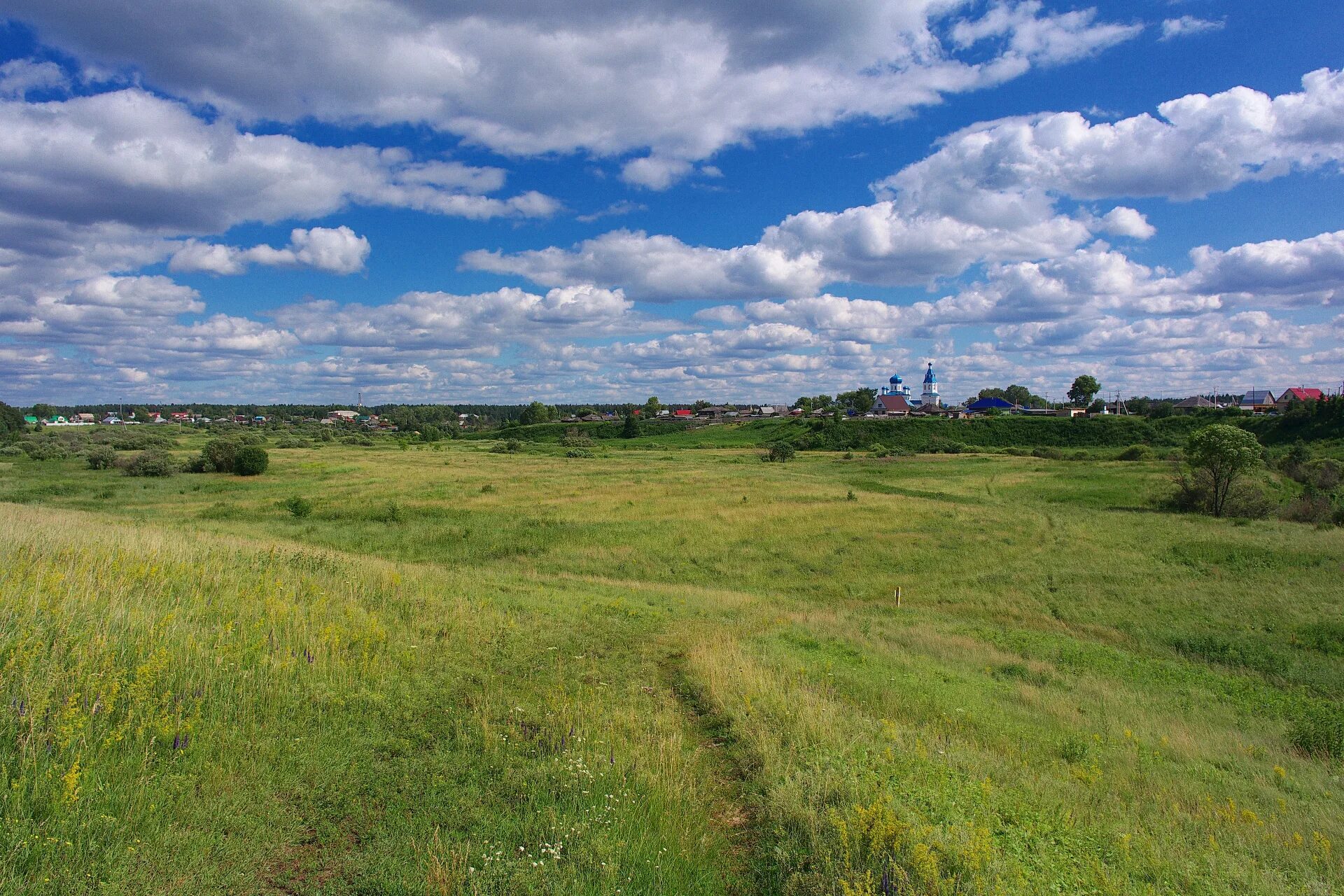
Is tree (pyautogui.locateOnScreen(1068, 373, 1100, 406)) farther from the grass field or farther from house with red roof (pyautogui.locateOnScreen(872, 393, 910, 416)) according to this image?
the grass field

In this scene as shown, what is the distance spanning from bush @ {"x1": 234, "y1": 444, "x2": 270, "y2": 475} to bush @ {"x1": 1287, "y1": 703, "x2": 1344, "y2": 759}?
60799 millimetres

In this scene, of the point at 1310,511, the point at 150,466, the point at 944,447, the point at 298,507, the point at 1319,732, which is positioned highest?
the point at 150,466

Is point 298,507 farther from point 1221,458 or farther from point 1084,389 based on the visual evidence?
point 1084,389

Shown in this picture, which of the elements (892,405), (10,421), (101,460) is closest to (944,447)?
(892,405)

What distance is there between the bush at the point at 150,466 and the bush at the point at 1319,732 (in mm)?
62019

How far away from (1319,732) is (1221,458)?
3668 cm

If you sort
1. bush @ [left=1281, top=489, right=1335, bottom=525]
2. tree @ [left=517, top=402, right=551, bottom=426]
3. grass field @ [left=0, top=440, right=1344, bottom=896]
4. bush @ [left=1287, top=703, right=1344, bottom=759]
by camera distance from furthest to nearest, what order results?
tree @ [left=517, top=402, right=551, bottom=426] < bush @ [left=1281, top=489, right=1335, bottom=525] < bush @ [left=1287, top=703, right=1344, bottom=759] < grass field @ [left=0, top=440, right=1344, bottom=896]

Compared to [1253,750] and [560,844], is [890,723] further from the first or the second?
[1253,750]

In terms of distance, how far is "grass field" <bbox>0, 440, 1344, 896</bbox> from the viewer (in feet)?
17.0

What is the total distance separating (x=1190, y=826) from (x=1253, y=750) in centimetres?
625

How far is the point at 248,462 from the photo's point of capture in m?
51.6

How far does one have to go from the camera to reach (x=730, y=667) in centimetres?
1070

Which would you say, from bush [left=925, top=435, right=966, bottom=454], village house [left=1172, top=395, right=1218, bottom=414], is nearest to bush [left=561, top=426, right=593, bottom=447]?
bush [left=925, top=435, right=966, bottom=454]

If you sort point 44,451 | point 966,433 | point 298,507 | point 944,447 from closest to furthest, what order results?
1. point 298,507
2. point 44,451
3. point 944,447
4. point 966,433
